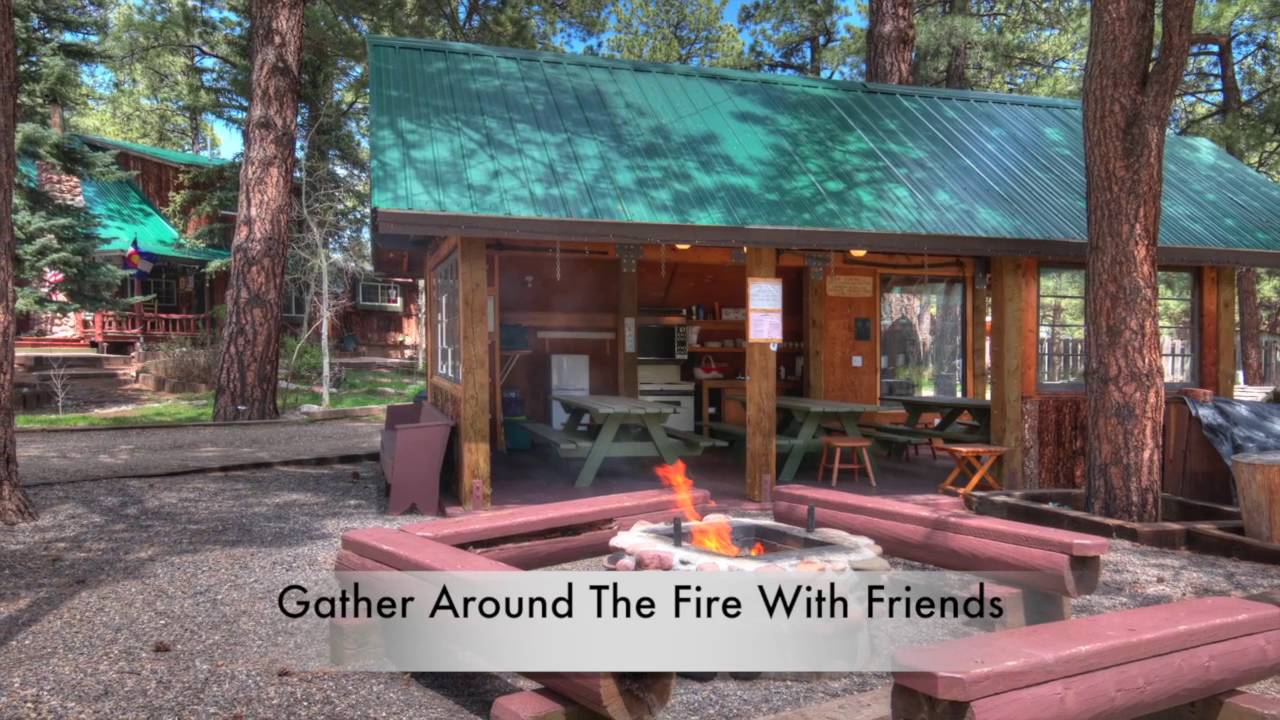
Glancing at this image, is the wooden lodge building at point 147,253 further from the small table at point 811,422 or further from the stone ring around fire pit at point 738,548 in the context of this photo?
the stone ring around fire pit at point 738,548

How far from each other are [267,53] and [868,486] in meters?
10.8

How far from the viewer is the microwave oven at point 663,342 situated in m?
11.3

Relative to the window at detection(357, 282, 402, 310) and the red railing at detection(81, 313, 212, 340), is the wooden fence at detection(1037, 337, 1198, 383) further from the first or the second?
the window at detection(357, 282, 402, 310)

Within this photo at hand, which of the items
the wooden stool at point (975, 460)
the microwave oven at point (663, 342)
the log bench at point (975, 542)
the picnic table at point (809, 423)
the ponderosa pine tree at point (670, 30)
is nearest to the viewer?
the log bench at point (975, 542)

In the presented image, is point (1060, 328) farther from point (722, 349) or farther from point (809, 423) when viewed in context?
point (722, 349)

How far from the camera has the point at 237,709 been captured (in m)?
3.30

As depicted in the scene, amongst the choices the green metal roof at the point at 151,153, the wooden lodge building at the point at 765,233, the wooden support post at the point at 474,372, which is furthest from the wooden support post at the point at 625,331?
the green metal roof at the point at 151,153

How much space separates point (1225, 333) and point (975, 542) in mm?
6658

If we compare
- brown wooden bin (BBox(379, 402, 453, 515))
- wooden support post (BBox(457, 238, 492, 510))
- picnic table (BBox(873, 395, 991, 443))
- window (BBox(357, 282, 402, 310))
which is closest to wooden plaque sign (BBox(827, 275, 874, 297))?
picnic table (BBox(873, 395, 991, 443))

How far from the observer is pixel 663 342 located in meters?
11.4

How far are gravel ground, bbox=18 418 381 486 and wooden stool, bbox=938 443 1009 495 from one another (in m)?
6.66

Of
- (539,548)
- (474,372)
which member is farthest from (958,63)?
(539,548)

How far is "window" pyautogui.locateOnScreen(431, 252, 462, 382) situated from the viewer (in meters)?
7.83

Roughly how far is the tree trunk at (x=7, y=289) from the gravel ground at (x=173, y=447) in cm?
173
